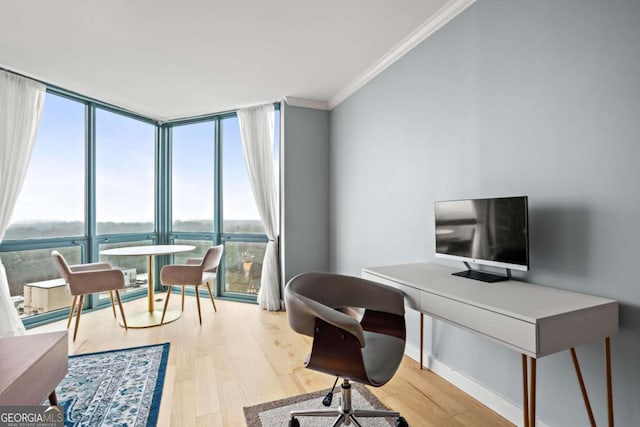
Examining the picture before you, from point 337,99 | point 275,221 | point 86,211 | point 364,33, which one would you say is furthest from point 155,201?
point 364,33

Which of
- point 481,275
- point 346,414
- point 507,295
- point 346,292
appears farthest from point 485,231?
point 346,414

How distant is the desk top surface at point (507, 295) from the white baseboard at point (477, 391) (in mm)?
739

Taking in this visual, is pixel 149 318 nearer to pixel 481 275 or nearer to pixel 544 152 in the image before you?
pixel 481 275

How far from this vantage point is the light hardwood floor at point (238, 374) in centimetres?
187

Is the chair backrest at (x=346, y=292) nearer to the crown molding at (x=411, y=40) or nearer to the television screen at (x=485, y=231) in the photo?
the television screen at (x=485, y=231)

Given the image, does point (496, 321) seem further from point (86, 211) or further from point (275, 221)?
point (86, 211)

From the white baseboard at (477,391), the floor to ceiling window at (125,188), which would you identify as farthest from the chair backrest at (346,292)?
the floor to ceiling window at (125,188)

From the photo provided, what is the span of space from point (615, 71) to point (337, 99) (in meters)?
2.86

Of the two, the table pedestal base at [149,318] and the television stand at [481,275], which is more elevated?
the television stand at [481,275]

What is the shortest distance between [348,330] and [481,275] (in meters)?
1.02

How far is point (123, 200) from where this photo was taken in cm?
434

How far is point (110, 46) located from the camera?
2.65 metres

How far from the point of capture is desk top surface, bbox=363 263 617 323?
1.26m

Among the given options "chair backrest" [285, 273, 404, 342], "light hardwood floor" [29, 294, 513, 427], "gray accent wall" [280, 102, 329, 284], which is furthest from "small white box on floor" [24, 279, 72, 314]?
"chair backrest" [285, 273, 404, 342]
